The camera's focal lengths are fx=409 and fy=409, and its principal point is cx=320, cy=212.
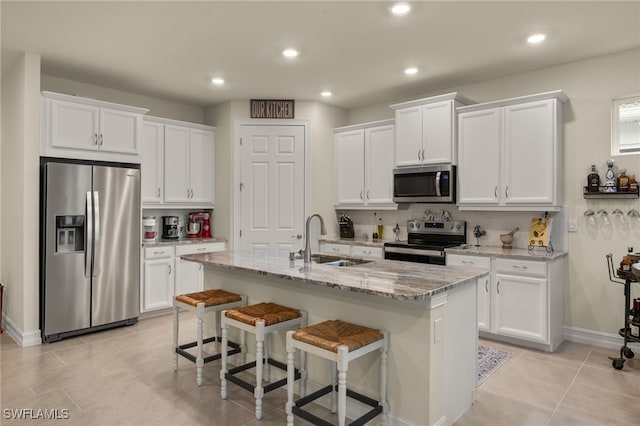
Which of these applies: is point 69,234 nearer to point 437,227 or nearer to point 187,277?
point 187,277

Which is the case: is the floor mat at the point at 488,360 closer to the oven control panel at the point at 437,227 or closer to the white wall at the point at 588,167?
the white wall at the point at 588,167

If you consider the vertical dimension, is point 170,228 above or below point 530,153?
below

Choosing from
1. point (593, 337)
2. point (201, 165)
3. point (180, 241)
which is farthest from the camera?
point (201, 165)

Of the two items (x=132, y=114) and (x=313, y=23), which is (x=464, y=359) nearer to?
(x=313, y=23)

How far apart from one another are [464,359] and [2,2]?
393 cm

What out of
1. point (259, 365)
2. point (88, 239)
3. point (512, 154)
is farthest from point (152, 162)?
point (512, 154)

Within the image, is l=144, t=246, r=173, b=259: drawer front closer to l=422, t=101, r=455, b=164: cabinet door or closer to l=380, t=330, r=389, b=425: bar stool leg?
l=422, t=101, r=455, b=164: cabinet door

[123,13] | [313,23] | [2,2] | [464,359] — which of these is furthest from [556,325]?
[2,2]

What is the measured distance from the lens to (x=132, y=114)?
4531mm

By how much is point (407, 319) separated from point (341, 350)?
1.48ft

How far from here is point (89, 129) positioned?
4176 mm

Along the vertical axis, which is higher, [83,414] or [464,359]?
[464,359]

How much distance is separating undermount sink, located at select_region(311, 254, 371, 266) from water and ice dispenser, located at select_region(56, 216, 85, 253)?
2.40 m

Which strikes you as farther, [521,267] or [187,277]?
[187,277]
